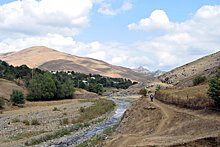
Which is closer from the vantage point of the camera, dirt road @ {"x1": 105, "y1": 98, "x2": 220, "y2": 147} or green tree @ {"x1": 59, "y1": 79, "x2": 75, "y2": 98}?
dirt road @ {"x1": 105, "y1": 98, "x2": 220, "y2": 147}

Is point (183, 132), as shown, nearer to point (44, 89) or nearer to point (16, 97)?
point (16, 97)

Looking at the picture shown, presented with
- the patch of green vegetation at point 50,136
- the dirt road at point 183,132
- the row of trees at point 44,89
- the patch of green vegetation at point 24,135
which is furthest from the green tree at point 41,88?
the dirt road at point 183,132

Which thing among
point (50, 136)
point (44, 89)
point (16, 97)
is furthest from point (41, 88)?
point (50, 136)

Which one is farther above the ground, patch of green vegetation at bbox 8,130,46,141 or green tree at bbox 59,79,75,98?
green tree at bbox 59,79,75,98

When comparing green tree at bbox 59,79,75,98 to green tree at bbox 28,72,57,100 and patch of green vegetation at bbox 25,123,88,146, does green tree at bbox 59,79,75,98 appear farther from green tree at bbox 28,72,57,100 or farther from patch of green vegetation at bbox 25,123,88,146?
patch of green vegetation at bbox 25,123,88,146

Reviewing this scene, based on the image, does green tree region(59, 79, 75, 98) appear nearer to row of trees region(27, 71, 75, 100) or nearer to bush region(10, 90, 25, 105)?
row of trees region(27, 71, 75, 100)

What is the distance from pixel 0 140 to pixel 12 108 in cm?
3540

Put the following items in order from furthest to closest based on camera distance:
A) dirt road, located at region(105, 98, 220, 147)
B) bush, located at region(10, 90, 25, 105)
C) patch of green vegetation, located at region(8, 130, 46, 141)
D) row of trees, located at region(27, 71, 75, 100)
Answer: row of trees, located at region(27, 71, 75, 100) → bush, located at region(10, 90, 25, 105) → patch of green vegetation, located at region(8, 130, 46, 141) → dirt road, located at region(105, 98, 220, 147)

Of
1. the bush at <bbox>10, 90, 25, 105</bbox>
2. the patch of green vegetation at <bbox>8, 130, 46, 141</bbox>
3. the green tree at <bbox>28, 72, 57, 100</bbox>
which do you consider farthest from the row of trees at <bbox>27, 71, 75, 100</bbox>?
the patch of green vegetation at <bbox>8, 130, 46, 141</bbox>

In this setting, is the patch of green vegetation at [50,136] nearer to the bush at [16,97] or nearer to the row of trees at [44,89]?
the bush at [16,97]

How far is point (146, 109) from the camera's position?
3344 cm

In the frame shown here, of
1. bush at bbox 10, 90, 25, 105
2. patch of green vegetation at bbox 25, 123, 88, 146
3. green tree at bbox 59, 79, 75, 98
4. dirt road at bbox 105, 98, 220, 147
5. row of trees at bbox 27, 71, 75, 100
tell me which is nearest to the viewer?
dirt road at bbox 105, 98, 220, 147

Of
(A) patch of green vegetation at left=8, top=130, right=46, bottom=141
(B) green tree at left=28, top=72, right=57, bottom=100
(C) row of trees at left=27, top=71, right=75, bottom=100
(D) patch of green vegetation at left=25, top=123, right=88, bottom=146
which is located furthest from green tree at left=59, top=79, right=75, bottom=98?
(A) patch of green vegetation at left=8, top=130, right=46, bottom=141

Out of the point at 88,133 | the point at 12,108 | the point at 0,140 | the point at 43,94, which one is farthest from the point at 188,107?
the point at 43,94
